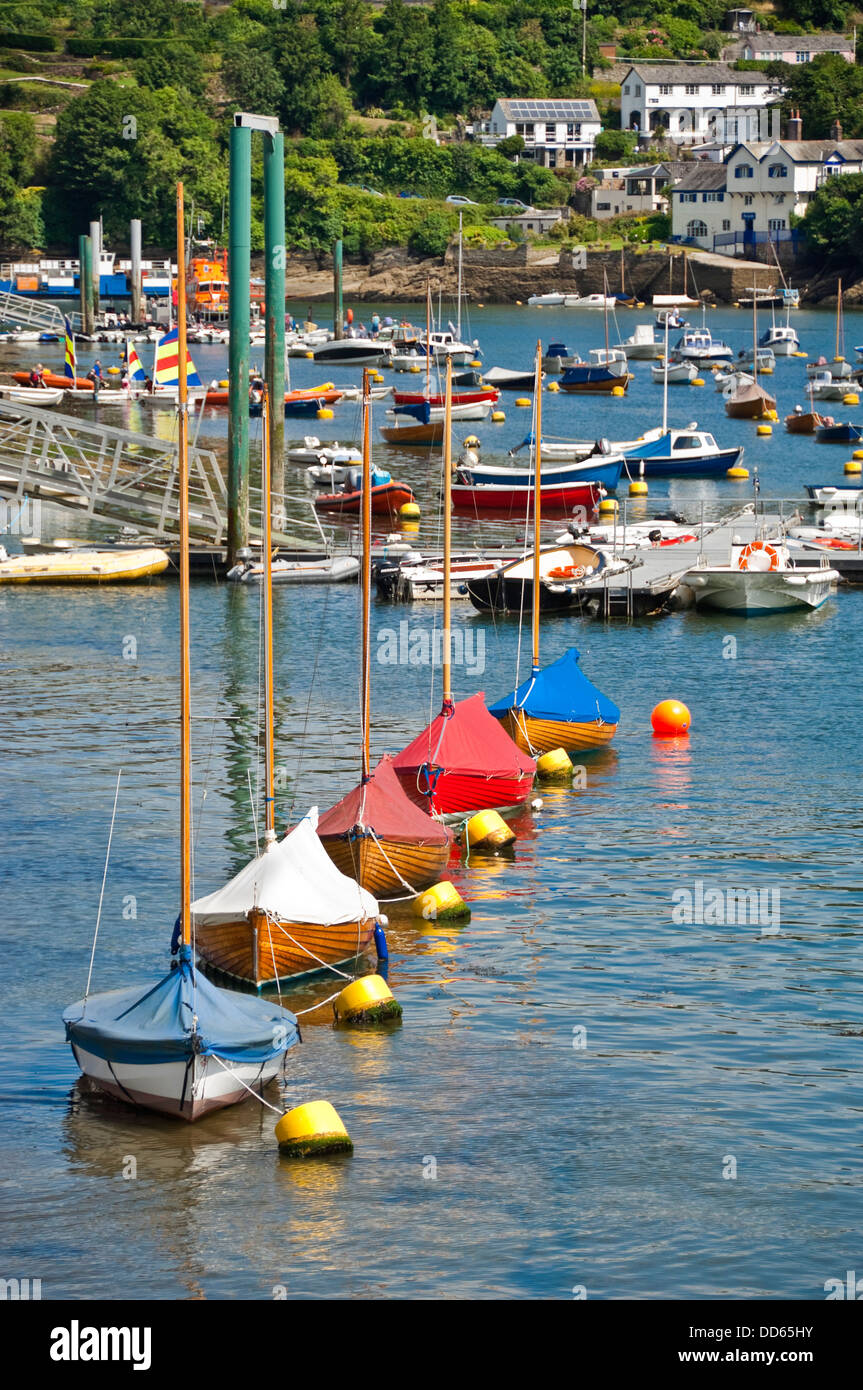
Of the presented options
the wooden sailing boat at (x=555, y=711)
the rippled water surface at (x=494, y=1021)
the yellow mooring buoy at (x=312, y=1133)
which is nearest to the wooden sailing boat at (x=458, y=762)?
the rippled water surface at (x=494, y=1021)

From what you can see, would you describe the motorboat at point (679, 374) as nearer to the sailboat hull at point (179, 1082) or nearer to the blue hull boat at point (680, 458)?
the blue hull boat at point (680, 458)

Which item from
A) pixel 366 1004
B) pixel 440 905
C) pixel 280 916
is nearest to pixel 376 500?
pixel 440 905

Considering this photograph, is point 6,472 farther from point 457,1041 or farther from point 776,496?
point 457,1041

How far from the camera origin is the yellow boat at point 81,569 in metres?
58.5

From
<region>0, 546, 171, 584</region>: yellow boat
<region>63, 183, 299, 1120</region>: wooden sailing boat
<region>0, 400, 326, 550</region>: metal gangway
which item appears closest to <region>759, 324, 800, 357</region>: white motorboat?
<region>0, 400, 326, 550</region>: metal gangway

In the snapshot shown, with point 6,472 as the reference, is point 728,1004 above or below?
below

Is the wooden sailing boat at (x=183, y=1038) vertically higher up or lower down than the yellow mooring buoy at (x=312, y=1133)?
higher up

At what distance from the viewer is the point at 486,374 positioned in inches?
5079

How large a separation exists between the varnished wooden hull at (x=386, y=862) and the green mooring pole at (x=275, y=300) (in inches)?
1126

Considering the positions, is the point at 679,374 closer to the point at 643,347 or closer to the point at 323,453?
the point at 643,347

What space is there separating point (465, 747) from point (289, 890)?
9.47 metres

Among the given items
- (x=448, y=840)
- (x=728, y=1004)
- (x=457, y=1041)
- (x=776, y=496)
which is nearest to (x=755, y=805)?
(x=448, y=840)

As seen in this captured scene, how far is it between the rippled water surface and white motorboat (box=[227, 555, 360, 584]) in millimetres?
7817

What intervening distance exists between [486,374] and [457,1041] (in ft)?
349
